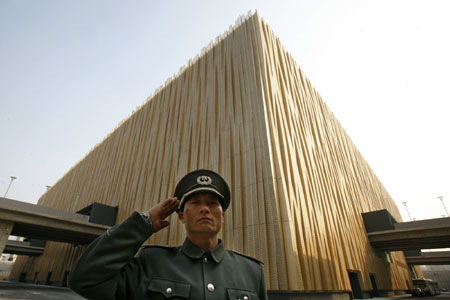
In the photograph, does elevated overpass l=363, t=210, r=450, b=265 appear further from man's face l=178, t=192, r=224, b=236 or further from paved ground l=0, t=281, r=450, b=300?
man's face l=178, t=192, r=224, b=236

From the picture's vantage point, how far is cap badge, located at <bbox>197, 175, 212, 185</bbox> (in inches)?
78.0

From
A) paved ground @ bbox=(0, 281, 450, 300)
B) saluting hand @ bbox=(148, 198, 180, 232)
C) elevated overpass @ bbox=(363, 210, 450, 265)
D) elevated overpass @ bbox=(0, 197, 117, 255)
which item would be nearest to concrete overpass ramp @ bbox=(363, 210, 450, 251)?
elevated overpass @ bbox=(363, 210, 450, 265)

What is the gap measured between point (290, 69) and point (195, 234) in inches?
683

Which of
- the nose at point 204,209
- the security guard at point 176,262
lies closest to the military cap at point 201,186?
the security guard at point 176,262

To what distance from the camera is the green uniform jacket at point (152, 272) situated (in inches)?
51.2

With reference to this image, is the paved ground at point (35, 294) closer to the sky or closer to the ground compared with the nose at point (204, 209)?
closer to the ground

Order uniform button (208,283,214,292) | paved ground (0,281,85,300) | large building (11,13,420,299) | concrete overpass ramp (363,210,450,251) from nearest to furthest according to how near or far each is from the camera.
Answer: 1. uniform button (208,283,214,292)
2. large building (11,13,420,299)
3. paved ground (0,281,85,300)
4. concrete overpass ramp (363,210,450,251)

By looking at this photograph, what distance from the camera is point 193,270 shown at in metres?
1.67

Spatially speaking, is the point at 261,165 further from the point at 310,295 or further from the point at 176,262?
the point at 176,262

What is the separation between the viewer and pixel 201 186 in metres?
1.94

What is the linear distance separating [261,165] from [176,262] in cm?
901

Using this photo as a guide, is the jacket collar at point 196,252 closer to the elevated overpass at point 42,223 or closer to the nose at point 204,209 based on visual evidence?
the nose at point 204,209

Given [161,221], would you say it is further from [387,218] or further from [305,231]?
[387,218]

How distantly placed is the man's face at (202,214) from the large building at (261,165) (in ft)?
25.1
